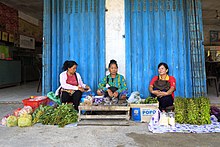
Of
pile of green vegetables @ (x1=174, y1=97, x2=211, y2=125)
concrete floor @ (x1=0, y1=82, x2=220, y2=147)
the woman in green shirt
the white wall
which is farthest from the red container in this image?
pile of green vegetables @ (x1=174, y1=97, x2=211, y2=125)

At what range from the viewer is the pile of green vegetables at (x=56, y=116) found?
3227mm

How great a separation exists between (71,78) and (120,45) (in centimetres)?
131

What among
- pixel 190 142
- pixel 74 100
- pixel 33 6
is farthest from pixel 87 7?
pixel 33 6

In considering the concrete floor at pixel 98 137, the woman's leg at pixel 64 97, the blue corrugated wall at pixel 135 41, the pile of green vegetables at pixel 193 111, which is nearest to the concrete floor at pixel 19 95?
the blue corrugated wall at pixel 135 41

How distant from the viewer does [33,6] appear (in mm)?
8648

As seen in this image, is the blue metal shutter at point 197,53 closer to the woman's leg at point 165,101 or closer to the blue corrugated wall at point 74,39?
the woman's leg at point 165,101

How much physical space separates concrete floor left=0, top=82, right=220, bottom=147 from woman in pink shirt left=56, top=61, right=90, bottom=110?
2.49ft

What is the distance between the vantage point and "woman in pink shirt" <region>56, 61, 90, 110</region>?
12.4 ft

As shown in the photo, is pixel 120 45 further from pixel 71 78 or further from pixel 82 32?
pixel 71 78

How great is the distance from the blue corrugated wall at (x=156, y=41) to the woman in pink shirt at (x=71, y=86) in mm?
1107

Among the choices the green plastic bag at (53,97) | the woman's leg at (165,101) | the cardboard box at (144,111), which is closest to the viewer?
the cardboard box at (144,111)

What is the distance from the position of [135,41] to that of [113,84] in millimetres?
1142

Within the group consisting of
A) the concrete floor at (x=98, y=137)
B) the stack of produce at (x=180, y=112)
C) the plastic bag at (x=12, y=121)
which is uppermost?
the stack of produce at (x=180, y=112)

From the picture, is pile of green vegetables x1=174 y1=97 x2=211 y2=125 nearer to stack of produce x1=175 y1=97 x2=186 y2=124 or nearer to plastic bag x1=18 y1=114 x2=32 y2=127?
stack of produce x1=175 y1=97 x2=186 y2=124
